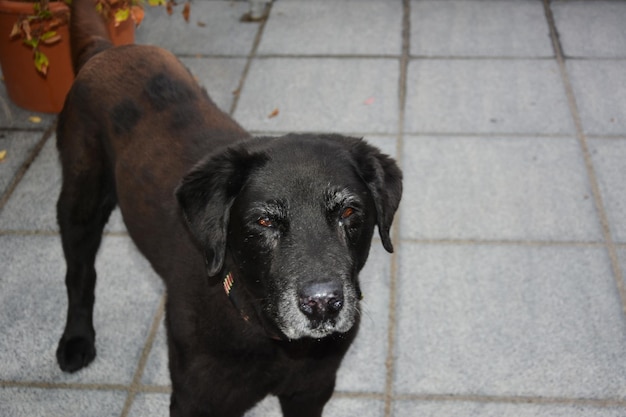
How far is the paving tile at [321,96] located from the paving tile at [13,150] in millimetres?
1570

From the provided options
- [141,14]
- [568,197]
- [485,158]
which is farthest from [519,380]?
[141,14]

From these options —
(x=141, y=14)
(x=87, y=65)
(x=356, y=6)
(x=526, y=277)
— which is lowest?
(x=356, y=6)

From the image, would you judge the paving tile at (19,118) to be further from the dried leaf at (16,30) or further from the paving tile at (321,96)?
the paving tile at (321,96)

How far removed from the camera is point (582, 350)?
452 cm

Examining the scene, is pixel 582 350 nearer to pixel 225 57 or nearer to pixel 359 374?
pixel 359 374

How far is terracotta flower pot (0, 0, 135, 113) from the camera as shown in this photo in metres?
6.29

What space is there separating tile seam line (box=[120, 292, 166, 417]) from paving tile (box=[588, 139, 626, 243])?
2768 millimetres

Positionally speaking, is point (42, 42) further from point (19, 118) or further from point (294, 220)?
point (294, 220)

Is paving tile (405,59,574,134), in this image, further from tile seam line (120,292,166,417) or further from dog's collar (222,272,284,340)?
dog's collar (222,272,284,340)

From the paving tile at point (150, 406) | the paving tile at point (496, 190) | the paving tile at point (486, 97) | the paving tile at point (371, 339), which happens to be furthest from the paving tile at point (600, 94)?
the paving tile at point (150, 406)

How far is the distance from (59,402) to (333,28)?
469 cm

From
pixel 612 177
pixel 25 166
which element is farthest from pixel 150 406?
pixel 612 177

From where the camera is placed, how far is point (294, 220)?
314cm

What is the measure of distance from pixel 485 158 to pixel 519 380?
6.88 ft
